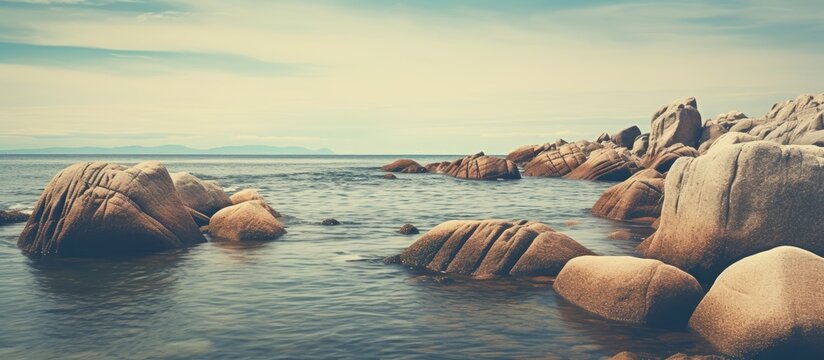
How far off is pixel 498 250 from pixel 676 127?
199 ft

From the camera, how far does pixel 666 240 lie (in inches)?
581

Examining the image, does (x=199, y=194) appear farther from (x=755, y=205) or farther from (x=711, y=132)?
(x=711, y=132)

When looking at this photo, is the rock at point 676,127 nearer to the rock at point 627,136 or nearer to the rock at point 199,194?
the rock at point 627,136

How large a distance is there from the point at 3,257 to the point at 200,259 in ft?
16.6

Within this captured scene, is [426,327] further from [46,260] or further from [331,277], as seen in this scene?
[46,260]

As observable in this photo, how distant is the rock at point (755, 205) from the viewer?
13219 mm

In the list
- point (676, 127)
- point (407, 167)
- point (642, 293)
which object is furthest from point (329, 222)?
point (676, 127)

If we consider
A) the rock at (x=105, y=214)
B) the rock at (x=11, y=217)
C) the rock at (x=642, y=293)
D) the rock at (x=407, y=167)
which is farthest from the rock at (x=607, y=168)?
the rock at (x=642, y=293)

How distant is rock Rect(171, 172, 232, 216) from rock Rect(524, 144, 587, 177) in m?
39.2

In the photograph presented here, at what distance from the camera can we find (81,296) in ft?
42.2

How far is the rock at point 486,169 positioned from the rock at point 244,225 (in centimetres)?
3540

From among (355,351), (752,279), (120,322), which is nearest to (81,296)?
(120,322)

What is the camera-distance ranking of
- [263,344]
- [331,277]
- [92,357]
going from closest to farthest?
1. [92,357]
2. [263,344]
3. [331,277]

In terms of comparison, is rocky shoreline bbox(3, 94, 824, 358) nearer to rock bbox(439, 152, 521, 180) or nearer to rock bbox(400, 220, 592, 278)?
rock bbox(400, 220, 592, 278)
